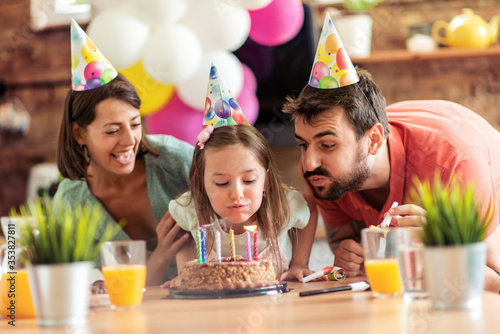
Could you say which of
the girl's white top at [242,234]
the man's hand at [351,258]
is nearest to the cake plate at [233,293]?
the man's hand at [351,258]

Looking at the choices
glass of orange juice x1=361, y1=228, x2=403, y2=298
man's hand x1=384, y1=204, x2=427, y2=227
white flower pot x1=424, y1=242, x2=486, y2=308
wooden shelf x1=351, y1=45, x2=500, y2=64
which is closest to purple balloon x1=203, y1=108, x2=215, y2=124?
man's hand x1=384, y1=204, x2=427, y2=227

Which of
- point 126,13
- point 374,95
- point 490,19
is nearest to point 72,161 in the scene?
Result: point 126,13

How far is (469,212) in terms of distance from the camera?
970 mm

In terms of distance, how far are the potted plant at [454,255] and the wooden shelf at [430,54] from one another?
2.56 meters

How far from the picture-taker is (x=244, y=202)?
1.69 m

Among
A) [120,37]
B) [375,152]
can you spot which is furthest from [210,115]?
[120,37]

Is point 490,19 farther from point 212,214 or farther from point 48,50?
point 48,50

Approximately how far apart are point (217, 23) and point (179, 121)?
1.54 ft

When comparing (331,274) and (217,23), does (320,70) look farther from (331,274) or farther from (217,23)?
(217,23)

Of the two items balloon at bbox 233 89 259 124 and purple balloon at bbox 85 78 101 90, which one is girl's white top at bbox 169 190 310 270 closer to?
purple balloon at bbox 85 78 101 90

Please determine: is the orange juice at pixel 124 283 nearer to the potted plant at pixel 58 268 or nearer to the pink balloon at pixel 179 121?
the potted plant at pixel 58 268

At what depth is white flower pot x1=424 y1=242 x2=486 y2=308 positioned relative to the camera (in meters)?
0.96

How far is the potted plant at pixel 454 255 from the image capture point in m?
0.96

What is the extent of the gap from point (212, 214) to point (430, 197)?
36.4 inches
